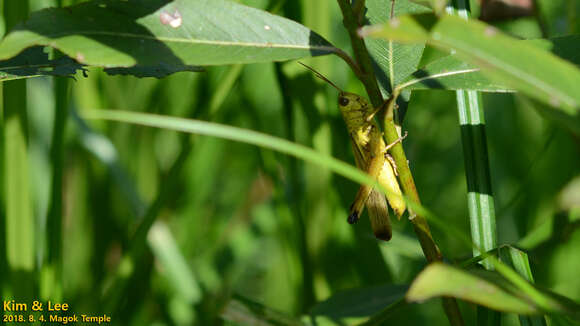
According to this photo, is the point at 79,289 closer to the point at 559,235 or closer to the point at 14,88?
the point at 14,88

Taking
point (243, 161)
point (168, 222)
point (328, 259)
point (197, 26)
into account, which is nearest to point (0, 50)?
point (197, 26)

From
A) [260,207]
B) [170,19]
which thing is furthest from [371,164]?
[260,207]

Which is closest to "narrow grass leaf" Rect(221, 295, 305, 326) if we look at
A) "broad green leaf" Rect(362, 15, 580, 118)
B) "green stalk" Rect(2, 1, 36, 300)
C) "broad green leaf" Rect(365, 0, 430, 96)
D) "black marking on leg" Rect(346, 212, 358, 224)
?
"black marking on leg" Rect(346, 212, 358, 224)

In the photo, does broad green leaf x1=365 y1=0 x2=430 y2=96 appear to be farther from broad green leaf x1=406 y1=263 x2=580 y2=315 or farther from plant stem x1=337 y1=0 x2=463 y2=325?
broad green leaf x1=406 y1=263 x2=580 y2=315

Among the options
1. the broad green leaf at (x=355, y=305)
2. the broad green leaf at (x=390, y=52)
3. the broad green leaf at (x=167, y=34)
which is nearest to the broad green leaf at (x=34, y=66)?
the broad green leaf at (x=167, y=34)

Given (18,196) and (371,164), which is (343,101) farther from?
(18,196)

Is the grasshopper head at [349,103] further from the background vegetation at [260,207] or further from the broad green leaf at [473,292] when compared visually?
the broad green leaf at [473,292]
